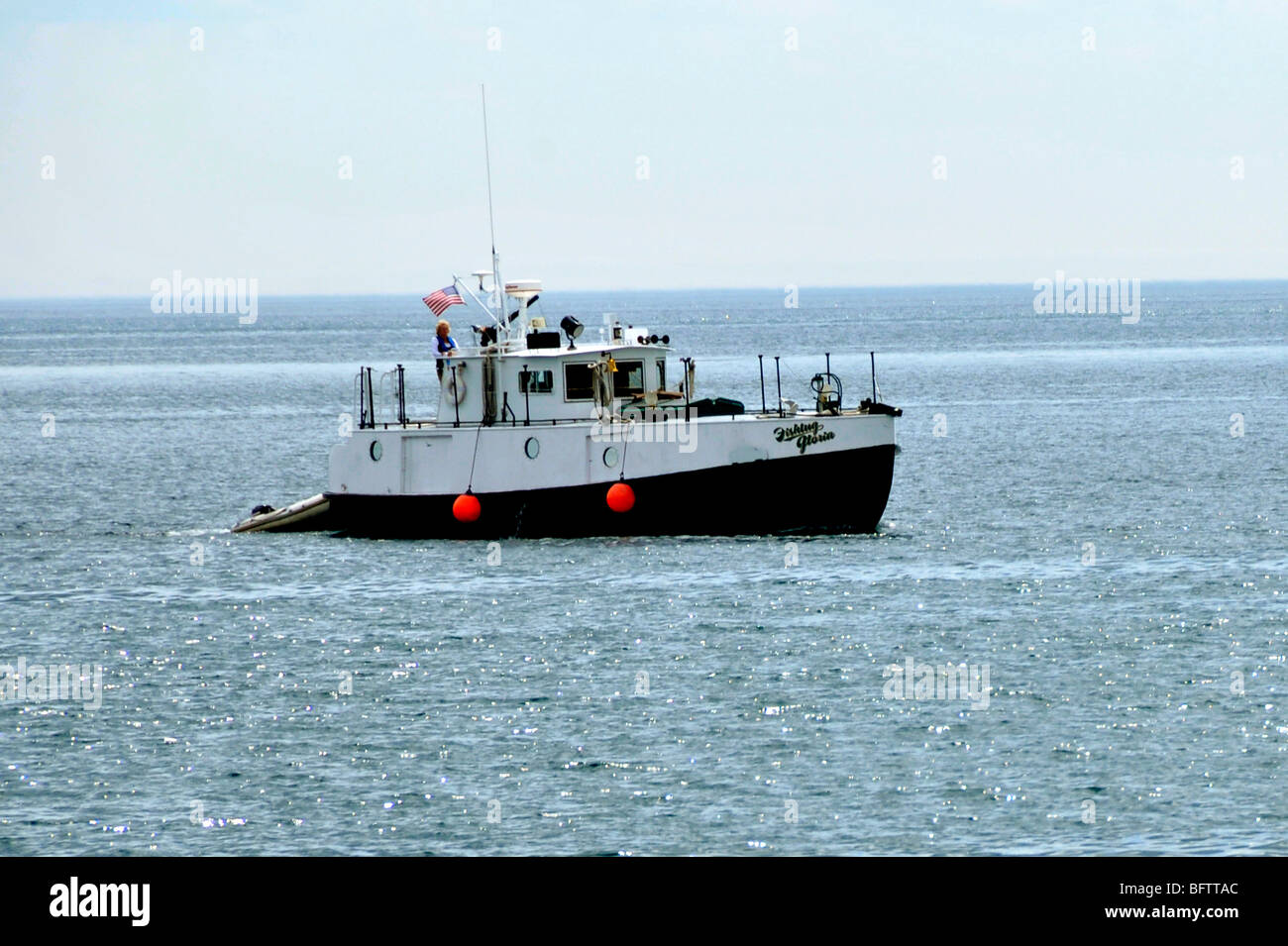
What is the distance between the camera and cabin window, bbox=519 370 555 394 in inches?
1742

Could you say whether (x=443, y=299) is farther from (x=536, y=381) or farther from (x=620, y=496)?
(x=620, y=496)

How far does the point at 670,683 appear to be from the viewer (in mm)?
30844

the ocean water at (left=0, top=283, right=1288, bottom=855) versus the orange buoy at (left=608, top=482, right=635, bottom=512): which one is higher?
the orange buoy at (left=608, top=482, right=635, bottom=512)

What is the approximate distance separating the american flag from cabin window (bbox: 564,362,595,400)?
10.5 feet

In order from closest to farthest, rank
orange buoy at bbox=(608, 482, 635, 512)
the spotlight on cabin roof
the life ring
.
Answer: orange buoy at bbox=(608, 482, 635, 512) → the spotlight on cabin roof → the life ring

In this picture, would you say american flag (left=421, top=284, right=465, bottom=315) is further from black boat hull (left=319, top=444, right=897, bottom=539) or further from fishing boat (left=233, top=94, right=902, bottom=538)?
black boat hull (left=319, top=444, right=897, bottom=539)

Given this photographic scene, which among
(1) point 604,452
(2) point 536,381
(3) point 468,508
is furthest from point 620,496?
(3) point 468,508

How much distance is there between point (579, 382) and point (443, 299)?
13.1 ft

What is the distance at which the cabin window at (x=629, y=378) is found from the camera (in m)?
44.4

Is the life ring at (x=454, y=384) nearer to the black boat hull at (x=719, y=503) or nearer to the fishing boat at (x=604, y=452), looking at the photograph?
the fishing boat at (x=604, y=452)

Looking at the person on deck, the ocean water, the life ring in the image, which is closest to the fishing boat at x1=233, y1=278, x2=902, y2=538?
the life ring

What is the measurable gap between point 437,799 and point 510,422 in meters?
21.0
